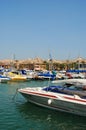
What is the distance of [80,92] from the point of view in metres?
22.3

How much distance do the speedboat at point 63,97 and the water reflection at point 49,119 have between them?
1.43ft

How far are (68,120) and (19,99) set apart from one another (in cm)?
890

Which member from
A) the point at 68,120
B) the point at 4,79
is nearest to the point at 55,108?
the point at 68,120

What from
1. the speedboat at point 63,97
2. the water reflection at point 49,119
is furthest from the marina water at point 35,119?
the speedboat at point 63,97

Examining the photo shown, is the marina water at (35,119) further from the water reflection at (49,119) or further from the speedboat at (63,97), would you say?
the speedboat at (63,97)

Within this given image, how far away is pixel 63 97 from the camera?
2125 centimetres

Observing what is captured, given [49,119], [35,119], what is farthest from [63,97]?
[35,119]

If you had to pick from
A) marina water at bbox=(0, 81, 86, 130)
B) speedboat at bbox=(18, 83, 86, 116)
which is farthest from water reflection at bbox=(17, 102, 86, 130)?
speedboat at bbox=(18, 83, 86, 116)

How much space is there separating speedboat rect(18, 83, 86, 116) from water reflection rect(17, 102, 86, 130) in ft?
1.43

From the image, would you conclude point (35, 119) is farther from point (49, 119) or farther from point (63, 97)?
point (63, 97)

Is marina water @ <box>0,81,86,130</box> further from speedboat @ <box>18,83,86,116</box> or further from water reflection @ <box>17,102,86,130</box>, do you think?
speedboat @ <box>18,83,86,116</box>

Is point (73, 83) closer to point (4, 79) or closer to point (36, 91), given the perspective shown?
point (36, 91)

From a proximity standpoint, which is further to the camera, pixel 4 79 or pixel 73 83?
pixel 4 79

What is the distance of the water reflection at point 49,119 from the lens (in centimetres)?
1764
